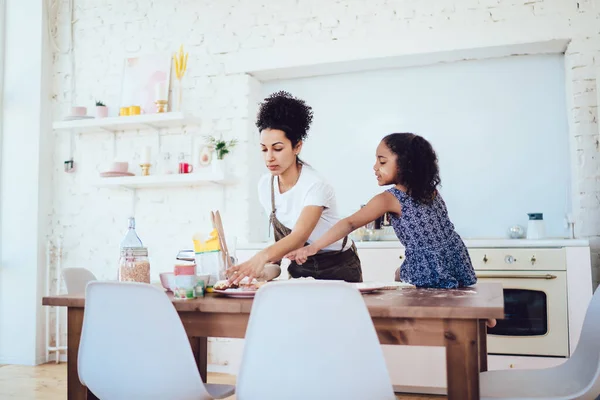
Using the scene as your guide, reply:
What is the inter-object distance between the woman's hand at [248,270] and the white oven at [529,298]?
1.85 meters

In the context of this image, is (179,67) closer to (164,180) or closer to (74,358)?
(164,180)

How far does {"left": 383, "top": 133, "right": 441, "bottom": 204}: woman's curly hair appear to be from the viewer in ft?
6.74

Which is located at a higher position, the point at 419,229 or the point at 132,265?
→ the point at 419,229

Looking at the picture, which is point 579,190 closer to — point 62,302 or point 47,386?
point 62,302

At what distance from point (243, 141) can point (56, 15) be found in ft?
6.32

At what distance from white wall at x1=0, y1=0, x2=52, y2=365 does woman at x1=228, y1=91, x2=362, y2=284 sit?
106 inches

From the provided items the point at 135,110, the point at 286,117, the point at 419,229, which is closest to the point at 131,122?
the point at 135,110

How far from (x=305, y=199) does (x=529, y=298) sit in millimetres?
1724

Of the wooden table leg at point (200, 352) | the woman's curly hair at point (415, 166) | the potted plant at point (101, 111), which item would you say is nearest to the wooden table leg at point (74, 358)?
the wooden table leg at point (200, 352)

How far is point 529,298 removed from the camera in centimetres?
320

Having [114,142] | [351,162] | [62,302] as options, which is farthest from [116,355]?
[114,142]

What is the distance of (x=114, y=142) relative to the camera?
4391 mm

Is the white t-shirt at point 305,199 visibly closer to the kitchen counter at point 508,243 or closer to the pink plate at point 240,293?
the pink plate at point 240,293

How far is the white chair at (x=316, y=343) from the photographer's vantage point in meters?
1.22
